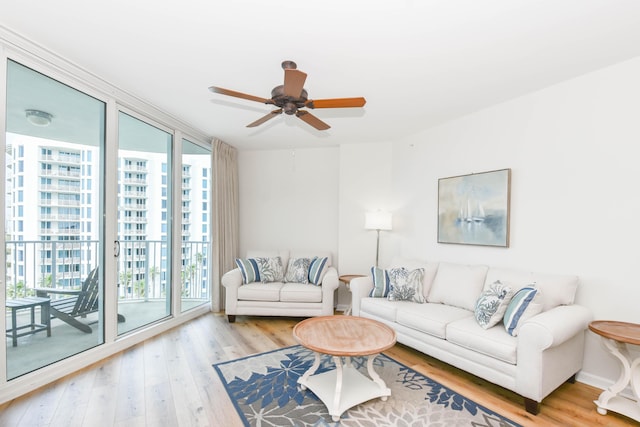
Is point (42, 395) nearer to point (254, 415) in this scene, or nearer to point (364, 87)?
point (254, 415)

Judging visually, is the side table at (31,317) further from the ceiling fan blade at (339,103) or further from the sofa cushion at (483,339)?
the sofa cushion at (483,339)

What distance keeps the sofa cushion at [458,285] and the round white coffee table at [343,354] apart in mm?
1017

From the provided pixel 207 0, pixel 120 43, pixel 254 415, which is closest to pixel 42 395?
pixel 254 415

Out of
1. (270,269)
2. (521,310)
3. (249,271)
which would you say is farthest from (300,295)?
(521,310)

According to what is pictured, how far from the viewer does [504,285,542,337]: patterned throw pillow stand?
238cm

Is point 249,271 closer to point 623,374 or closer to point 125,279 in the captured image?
point 125,279

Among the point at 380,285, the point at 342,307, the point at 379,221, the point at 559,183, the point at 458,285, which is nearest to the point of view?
the point at 559,183

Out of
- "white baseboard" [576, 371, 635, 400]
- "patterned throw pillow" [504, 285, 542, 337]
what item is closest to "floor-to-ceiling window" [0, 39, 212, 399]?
"patterned throw pillow" [504, 285, 542, 337]

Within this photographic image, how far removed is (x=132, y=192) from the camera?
3477 millimetres

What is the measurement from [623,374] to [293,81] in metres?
3.04

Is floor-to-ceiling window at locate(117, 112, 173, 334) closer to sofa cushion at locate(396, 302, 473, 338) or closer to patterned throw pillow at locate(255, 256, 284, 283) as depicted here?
patterned throw pillow at locate(255, 256, 284, 283)

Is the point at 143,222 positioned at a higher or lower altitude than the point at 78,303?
higher

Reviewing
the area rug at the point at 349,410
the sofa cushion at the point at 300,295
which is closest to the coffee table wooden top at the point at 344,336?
the area rug at the point at 349,410

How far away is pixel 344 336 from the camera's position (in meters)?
2.43
